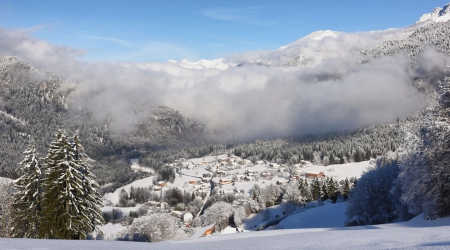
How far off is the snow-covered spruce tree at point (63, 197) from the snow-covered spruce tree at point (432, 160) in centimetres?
2072

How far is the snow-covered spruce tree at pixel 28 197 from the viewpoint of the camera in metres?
21.4

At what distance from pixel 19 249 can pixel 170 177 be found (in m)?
122

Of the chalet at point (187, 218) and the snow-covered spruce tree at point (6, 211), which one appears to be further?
the chalet at point (187, 218)

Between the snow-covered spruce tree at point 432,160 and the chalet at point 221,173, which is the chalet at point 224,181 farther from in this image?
the snow-covered spruce tree at point 432,160

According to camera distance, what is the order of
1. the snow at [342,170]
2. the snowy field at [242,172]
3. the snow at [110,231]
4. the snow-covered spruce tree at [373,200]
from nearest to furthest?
the snow-covered spruce tree at [373,200]
the snow at [110,231]
the snowy field at [242,172]
the snow at [342,170]

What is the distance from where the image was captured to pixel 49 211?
20.7 m

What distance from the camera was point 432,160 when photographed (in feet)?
61.8

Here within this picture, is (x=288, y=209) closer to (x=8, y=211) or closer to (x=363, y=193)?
(x=363, y=193)

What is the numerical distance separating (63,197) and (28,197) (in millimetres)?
2727

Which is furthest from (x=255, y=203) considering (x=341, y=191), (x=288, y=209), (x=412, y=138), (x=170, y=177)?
(x=170, y=177)

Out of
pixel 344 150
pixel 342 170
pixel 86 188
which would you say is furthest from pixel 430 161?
pixel 344 150

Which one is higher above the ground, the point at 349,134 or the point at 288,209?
the point at 349,134

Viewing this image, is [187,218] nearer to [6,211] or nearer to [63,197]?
[6,211]

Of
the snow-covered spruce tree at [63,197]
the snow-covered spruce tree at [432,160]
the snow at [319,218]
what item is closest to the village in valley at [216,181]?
the snow at [319,218]
